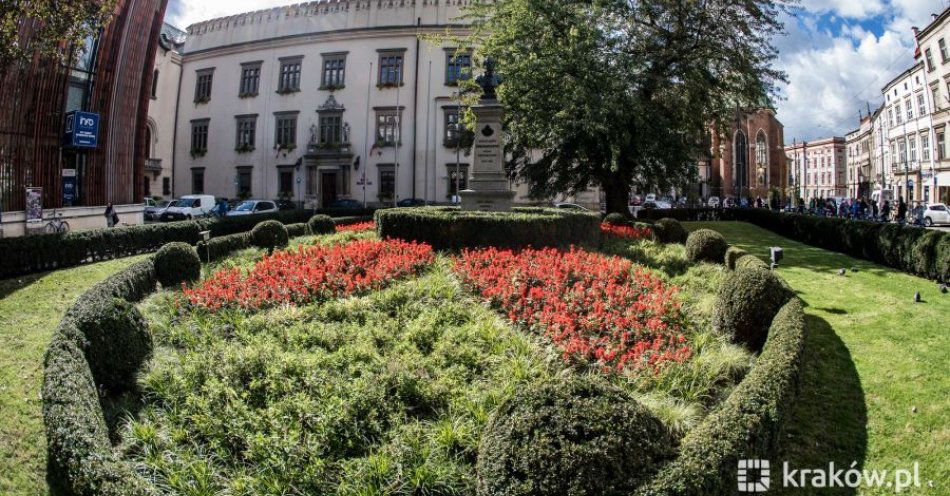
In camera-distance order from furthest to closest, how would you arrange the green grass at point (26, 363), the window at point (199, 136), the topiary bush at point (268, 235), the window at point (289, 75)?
the window at point (199, 136) < the window at point (289, 75) < the topiary bush at point (268, 235) < the green grass at point (26, 363)

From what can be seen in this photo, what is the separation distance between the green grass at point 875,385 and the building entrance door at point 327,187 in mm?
35584

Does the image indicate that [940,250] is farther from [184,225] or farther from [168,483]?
[184,225]

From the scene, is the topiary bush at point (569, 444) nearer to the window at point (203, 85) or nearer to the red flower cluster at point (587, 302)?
the red flower cluster at point (587, 302)

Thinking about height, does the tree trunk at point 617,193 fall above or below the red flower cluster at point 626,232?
above

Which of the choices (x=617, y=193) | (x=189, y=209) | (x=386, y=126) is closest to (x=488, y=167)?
(x=617, y=193)

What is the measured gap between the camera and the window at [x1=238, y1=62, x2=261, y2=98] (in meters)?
45.2

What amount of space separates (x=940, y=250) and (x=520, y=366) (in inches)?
445

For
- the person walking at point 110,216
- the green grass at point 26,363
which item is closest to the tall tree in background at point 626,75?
the green grass at point 26,363

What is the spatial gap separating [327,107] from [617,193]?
25.5 meters

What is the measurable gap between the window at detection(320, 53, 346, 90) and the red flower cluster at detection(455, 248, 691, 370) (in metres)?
34.5

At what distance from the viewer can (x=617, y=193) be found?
84.4 feet

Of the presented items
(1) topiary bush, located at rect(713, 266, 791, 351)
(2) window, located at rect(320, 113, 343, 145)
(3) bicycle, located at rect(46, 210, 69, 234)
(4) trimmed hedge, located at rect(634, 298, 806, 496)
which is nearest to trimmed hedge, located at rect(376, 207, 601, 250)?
(1) topiary bush, located at rect(713, 266, 791, 351)

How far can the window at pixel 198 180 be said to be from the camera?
46188 mm

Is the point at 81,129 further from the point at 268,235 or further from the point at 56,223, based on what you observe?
the point at 268,235
